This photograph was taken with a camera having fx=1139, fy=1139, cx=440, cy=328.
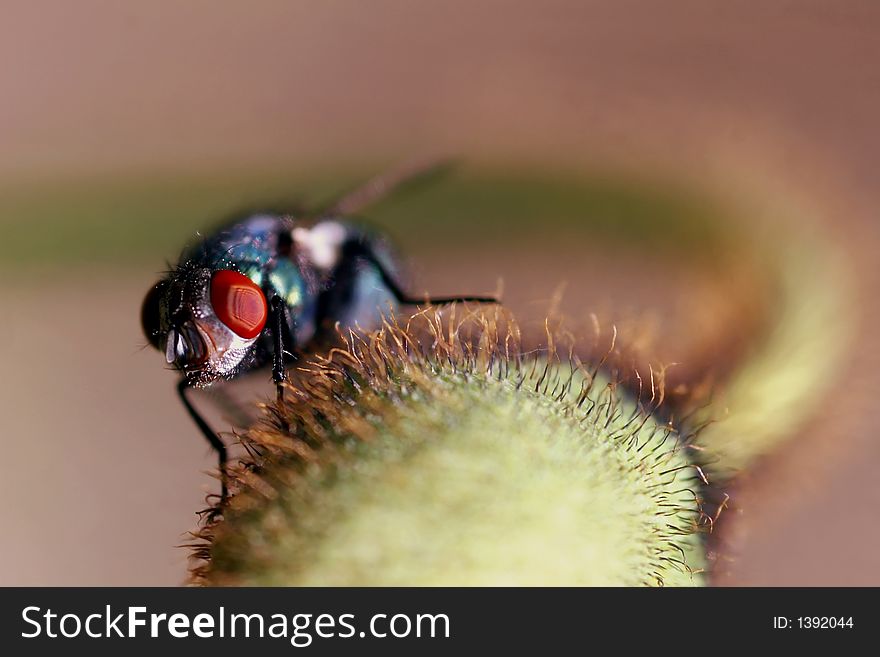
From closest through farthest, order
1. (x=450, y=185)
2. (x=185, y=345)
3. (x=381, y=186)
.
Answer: (x=185, y=345) → (x=381, y=186) → (x=450, y=185)

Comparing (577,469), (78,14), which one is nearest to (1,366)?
(78,14)

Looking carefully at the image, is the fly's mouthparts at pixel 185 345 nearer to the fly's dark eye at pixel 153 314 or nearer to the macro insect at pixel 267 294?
the macro insect at pixel 267 294

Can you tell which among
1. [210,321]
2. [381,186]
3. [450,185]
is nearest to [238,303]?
[210,321]

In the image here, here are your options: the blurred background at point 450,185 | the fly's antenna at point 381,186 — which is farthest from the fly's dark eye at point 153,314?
the blurred background at point 450,185

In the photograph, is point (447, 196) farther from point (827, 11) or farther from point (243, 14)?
point (827, 11)

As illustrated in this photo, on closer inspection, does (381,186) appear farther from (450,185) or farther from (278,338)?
(450,185)

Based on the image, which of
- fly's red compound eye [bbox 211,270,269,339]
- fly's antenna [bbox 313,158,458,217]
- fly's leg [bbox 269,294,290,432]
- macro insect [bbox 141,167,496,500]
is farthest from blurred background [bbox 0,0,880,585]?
fly's red compound eye [bbox 211,270,269,339]
